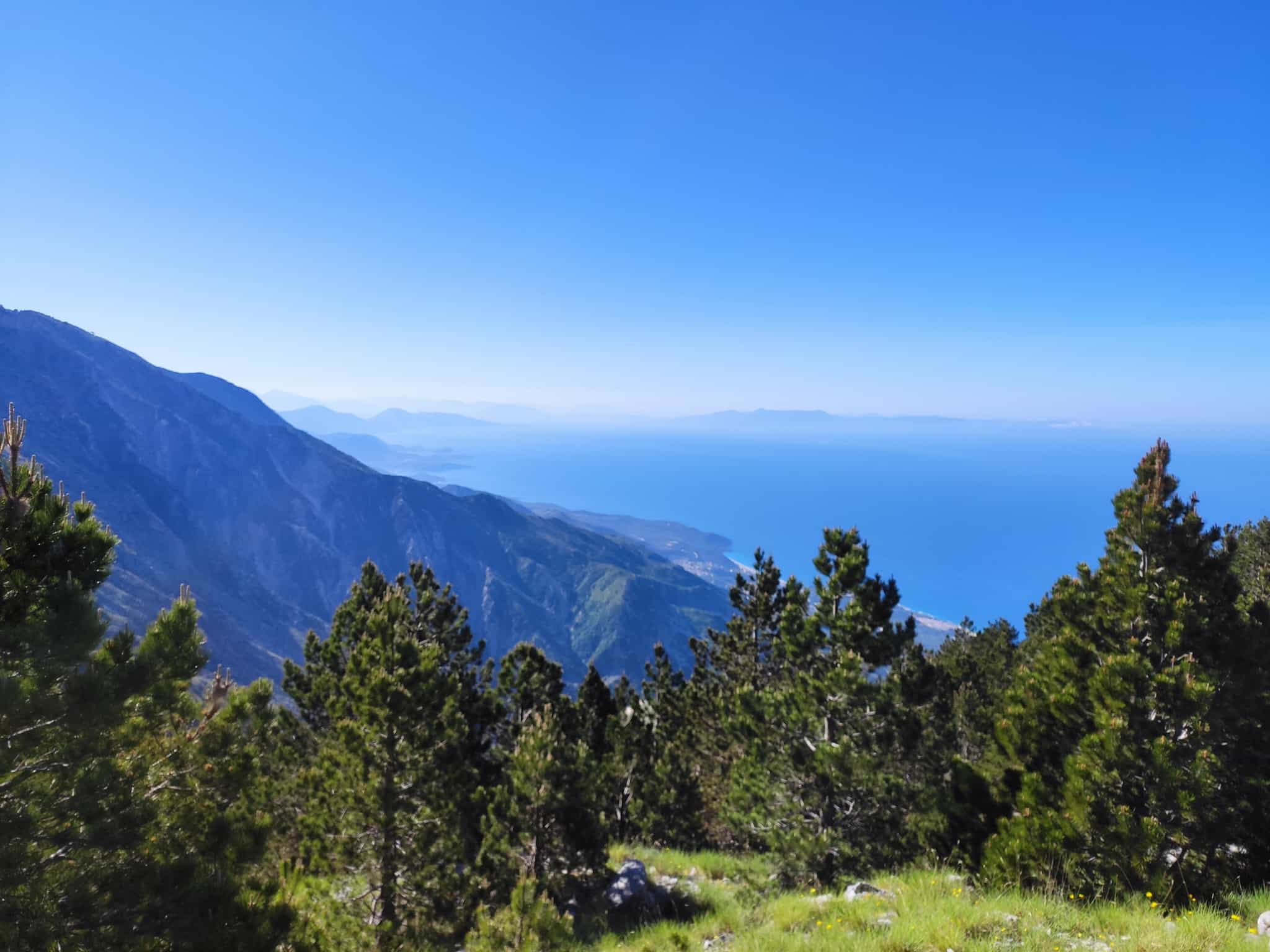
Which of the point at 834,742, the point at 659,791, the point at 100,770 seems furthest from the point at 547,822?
the point at 100,770

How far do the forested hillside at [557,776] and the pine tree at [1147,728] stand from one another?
0.06 meters


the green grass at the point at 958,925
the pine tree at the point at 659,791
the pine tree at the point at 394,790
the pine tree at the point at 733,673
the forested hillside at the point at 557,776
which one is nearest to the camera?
the green grass at the point at 958,925

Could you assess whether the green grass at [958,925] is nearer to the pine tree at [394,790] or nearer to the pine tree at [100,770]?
the pine tree at [394,790]

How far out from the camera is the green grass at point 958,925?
16.7ft

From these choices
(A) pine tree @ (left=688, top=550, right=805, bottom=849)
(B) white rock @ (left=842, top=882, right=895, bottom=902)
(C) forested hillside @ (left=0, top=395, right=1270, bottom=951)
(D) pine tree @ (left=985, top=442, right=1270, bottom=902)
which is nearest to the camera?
(C) forested hillside @ (left=0, top=395, right=1270, bottom=951)

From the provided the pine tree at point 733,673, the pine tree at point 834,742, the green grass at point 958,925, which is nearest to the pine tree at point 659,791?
the pine tree at point 733,673

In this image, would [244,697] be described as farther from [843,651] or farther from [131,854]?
[843,651]

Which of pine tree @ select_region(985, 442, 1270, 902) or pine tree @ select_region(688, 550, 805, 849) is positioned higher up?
pine tree @ select_region(985, 442, 1270, 902)

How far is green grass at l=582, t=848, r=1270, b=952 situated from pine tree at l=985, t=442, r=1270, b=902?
1427 millimetres

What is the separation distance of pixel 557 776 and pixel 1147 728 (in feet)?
36.0

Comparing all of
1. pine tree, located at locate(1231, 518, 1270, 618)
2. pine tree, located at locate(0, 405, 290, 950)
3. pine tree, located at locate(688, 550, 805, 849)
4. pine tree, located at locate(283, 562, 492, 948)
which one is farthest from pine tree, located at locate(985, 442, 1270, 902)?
pine tree, located at locate(1231, 518, 1270, 618)

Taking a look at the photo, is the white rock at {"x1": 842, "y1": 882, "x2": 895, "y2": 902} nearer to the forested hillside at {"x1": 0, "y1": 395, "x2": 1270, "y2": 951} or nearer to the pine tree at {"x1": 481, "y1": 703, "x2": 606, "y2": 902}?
the forested hillside at {"x1": 0, "y1": 395, "x2": 1270, "y2": 951}

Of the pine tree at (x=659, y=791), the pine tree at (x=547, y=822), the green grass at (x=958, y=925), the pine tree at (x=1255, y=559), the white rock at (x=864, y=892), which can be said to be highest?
the pine tree at (x=1255, y=559)

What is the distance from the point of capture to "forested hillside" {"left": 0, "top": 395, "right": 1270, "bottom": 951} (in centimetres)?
530
